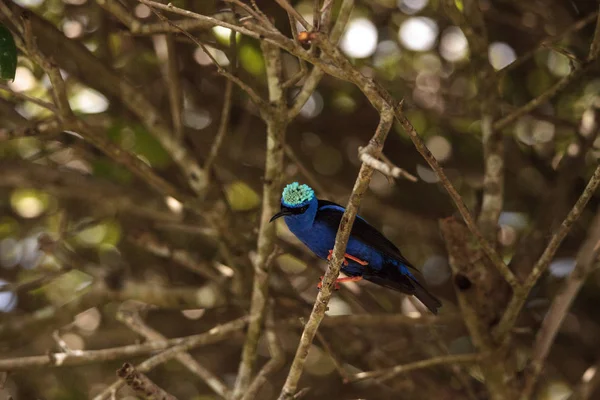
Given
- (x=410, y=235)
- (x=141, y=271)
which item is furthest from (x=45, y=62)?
(x=410, y=235)

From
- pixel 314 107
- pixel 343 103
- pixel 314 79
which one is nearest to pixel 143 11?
pixel 314 107

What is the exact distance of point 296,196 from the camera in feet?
14.2

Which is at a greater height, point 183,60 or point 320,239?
point 183,60

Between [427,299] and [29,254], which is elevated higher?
[427,299]

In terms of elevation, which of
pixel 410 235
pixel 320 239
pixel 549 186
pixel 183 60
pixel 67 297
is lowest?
pixel 67 297

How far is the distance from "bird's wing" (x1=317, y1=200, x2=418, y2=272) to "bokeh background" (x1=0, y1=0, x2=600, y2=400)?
130 cm

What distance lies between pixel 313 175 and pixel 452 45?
6.91 feet

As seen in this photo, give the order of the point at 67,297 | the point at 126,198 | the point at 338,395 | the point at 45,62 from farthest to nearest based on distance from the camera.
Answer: the point at 67,297 → the point at 338,395 → the point at 126,198 → the point at 45,62

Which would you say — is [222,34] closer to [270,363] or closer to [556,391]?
[270,363]

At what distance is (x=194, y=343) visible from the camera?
4.60 m

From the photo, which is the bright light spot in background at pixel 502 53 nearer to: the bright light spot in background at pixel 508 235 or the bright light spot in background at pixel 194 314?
the bright light spot in background at pixel 508 235

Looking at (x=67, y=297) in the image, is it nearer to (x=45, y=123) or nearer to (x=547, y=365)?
(x=45, y=123)

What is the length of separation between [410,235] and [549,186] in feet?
4.07

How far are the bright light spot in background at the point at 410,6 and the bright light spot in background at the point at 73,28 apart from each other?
274 cm
